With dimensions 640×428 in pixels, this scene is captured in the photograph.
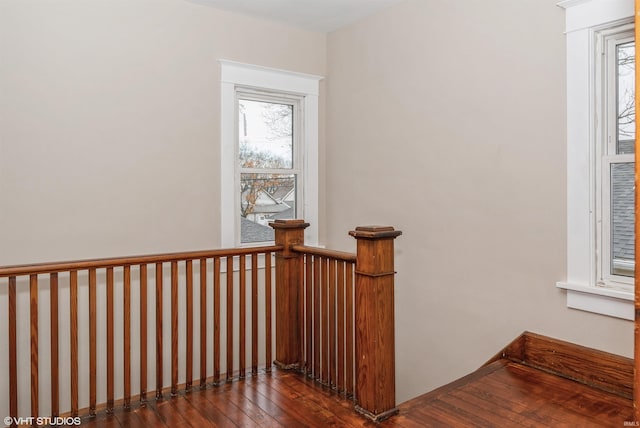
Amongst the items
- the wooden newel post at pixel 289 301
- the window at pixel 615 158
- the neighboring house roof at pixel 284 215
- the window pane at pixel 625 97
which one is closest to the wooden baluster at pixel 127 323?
the wooden newel post at pixel 289 301

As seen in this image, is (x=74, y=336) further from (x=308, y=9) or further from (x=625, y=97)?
(x=625, y=97)

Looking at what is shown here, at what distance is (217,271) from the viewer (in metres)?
2.86

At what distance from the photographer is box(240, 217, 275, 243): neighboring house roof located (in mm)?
3811

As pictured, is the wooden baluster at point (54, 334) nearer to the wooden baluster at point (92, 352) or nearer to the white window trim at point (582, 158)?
the wooden baluster at point (92, 352)

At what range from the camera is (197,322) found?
137 inches

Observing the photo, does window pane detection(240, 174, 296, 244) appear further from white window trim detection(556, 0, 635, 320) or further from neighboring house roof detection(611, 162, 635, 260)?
neighboring house roof detection(611, 162, 635, 260)

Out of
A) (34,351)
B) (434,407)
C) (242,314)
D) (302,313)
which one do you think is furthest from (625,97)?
(34,351)

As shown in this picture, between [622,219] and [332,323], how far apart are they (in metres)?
1.67

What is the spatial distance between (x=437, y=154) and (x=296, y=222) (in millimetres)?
1082

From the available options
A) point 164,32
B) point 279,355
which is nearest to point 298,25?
point 164,32

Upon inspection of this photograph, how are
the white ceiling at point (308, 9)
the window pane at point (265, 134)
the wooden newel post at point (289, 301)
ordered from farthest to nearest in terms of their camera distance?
the window pane at point (265, 134)
the white ceiling at point (308, 9)
the wooden newel post at point (289, 301)

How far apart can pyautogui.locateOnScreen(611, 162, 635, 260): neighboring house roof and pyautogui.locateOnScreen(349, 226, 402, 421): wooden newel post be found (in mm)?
1165

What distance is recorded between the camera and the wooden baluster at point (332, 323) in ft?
8.97

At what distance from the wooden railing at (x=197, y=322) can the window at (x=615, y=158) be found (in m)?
1.13
